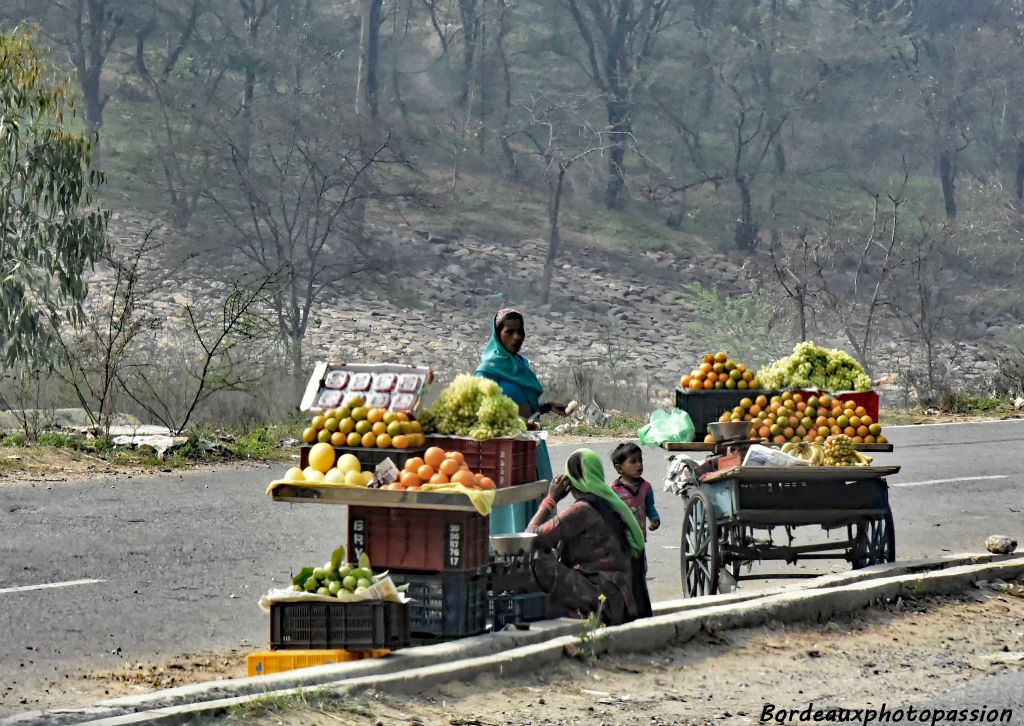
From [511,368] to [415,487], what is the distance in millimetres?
2460

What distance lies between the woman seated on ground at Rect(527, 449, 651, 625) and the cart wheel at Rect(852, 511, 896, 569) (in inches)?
107

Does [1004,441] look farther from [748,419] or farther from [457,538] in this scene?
[457,538]

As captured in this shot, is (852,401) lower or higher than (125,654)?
higher

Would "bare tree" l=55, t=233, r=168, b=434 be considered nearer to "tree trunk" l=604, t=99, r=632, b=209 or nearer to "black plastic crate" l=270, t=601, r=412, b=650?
"black plastic crate" l=270, t=601, r=412, b=650

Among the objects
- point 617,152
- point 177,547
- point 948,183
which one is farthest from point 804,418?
point 948,183

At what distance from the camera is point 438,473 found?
328 inches

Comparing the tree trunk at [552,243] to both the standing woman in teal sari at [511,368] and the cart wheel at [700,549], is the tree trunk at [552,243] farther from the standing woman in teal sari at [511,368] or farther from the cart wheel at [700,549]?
the standing woman in teal sari at [511,368]

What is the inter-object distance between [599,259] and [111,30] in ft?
65.9

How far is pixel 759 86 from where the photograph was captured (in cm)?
6700

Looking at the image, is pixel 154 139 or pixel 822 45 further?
pixel 822 45

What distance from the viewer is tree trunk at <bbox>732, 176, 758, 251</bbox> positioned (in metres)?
60.6

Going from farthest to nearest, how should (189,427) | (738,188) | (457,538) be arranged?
(738,188) → (189,427) → (457,538)

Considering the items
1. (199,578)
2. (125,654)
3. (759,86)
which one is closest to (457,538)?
(125,654)

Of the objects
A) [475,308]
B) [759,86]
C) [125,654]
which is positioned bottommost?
[125,654]
